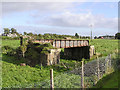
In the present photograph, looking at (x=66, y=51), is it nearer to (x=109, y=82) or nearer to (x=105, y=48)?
(x=105, y=48)

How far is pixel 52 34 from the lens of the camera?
62.8 m

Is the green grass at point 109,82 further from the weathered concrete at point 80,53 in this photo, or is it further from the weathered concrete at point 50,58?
the weathered concrete at point 80,53

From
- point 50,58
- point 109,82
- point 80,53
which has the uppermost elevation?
point 50,58

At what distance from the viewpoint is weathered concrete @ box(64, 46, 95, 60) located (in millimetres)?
32312

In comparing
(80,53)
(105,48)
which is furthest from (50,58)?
(105,48)

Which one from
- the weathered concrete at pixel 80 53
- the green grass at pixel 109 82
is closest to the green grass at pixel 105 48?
the weathered concrete at pixel 80 53

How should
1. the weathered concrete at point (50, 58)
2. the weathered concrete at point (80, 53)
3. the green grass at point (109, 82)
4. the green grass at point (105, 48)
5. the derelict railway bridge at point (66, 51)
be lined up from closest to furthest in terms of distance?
the green grass at point (109, 82) < the weathered concrete at point (50, 58) < the derelict railway bridge at point (66, 51) < the weathered concrete at point (80, 53) < the green grass at point (105, 48)

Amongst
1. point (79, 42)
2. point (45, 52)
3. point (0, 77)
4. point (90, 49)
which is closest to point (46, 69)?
point (45, 52)

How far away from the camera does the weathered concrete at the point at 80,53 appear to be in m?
32.3

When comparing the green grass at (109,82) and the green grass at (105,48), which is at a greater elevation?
the green grass at (105,48)

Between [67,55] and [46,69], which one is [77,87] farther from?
[67,55]

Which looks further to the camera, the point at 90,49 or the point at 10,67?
the point at 90,49

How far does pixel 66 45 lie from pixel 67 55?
7184mm

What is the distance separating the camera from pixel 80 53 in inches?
1315
